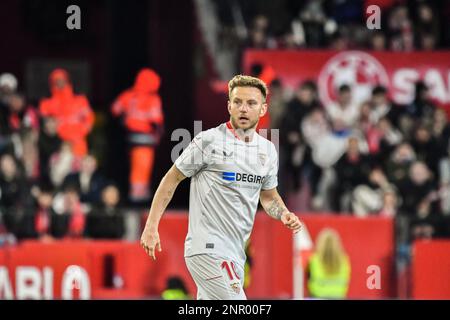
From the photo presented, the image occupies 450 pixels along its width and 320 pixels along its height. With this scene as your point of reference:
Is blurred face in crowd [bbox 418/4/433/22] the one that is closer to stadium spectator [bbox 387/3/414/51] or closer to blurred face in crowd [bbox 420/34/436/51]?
stadium spectator [bbox 387/3/414/51]

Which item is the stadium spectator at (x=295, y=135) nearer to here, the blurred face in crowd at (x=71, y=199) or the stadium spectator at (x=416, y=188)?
the stadium spectator at (x=416, y=188)

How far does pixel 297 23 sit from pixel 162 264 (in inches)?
215

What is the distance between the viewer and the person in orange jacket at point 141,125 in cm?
1841

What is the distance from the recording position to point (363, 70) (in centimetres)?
1866

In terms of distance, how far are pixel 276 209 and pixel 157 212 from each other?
902 mm

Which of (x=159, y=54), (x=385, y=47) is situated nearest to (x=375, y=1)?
(x=385, y=47)

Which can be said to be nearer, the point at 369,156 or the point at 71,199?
the point at 71,199

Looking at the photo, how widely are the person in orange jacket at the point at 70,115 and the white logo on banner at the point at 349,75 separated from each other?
3.31m

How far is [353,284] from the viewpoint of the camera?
1589cm

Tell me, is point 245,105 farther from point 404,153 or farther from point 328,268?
point 404,153

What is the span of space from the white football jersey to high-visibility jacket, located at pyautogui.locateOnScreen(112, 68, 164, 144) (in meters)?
9.74

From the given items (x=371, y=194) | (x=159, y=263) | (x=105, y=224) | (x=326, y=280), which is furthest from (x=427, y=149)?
(x=105, y=224)

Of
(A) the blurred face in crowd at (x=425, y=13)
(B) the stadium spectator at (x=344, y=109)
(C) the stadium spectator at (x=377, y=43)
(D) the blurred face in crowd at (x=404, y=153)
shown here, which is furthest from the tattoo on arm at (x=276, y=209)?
(A) the blurred face in crowd at (x=425, y=13)

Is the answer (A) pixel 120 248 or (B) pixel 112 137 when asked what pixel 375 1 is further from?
(A) pixel 120 248
